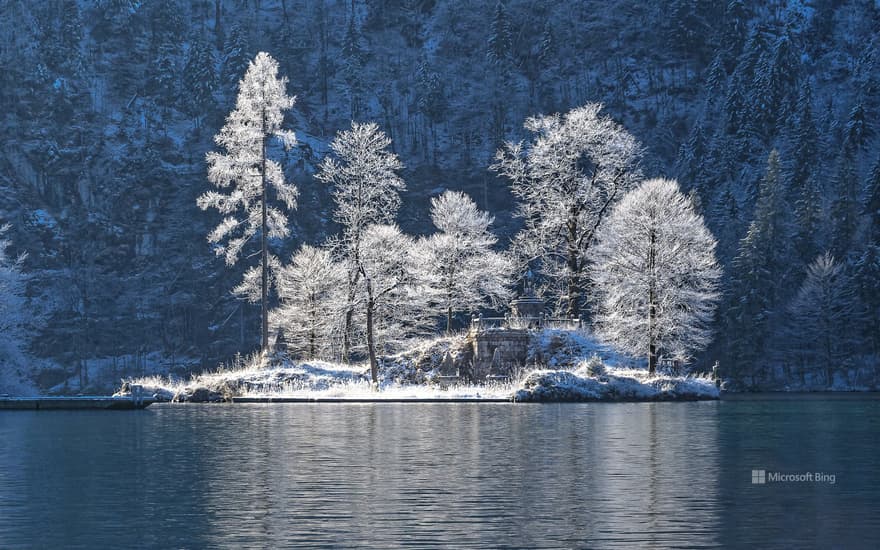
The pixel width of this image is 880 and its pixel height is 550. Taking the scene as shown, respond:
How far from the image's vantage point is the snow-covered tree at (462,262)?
82125mm

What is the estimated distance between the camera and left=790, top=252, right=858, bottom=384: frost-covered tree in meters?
101

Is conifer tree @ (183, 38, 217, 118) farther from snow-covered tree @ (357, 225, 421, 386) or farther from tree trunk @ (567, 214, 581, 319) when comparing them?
tree trunk @ (567, 214, 581, 319)

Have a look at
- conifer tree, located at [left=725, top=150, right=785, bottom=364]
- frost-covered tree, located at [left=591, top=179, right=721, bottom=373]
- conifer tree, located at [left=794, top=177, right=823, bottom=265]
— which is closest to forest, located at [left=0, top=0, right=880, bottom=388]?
conifer tree, located at [left=794, top=177, right=823, bottom=265]

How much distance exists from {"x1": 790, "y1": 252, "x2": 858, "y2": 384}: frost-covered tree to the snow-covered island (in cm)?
4440

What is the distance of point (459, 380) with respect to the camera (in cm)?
6156

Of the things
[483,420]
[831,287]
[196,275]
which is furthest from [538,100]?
[483,420]

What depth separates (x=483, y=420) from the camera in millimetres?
42125

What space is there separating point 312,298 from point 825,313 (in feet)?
165

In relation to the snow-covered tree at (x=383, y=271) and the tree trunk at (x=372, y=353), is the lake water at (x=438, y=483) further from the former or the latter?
the snow-covered tree at (x=383, y=271)

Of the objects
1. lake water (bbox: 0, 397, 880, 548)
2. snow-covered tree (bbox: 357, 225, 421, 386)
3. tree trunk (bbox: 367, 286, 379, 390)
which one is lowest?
lake water (bbox: 0, 397, 880, 548)

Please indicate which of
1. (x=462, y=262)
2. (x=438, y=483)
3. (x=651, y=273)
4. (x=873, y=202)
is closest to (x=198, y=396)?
(x=651, y=273)

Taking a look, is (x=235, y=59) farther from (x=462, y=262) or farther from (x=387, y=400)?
(x=387, y=400)

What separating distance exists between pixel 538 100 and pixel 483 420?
417 ft

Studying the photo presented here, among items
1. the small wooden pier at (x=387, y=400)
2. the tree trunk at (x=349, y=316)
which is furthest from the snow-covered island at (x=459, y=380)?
the tree trunk at (x=349, y=316)
